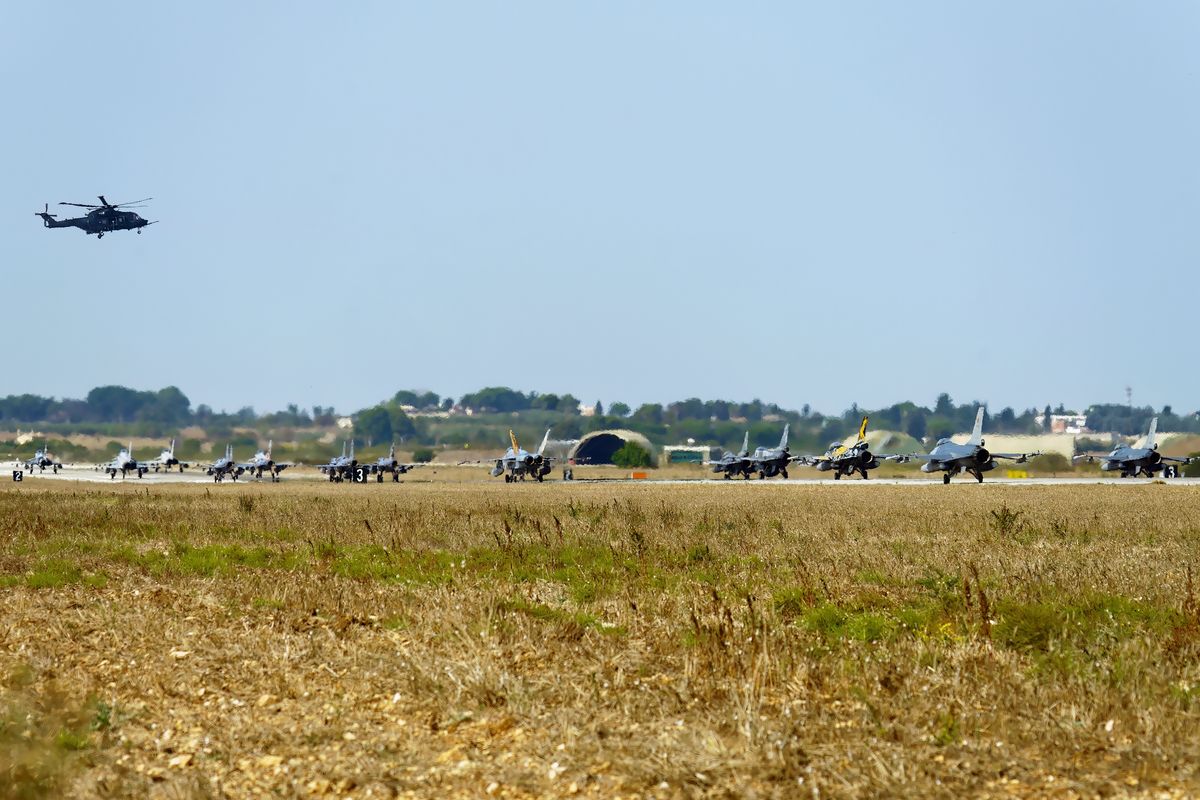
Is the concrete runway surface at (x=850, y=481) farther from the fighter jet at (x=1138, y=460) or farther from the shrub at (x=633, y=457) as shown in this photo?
the shrub at (x=633, y=457)

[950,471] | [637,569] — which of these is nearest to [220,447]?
[950,471]

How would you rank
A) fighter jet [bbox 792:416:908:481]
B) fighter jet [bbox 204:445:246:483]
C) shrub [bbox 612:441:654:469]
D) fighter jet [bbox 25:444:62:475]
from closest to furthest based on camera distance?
fighter jet [bbox 792:416:908:481] < fighter jet [bbox 204:445:246:483] < fighter jet [bbox 25:444:62:475] < shrub [bbox 612:441:654:469]

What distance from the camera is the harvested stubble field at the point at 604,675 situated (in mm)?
6910

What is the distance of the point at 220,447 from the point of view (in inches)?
3853

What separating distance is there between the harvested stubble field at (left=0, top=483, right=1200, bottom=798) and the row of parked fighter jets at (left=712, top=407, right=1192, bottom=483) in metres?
44.8

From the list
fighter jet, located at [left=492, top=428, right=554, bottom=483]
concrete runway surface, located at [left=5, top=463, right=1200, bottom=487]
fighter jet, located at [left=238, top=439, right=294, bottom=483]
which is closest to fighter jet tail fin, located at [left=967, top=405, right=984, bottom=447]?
concrete runway surface, located at [left=5, top=463, right=1200, bottom=487]

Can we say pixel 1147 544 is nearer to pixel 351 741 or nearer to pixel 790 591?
pixel 790 591

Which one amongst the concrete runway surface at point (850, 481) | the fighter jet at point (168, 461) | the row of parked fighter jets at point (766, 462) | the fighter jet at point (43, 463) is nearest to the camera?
the concrete runway surface at point (850, 481)

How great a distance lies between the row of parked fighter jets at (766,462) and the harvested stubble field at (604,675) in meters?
50.2

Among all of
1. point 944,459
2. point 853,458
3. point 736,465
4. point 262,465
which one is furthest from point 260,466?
point 944,459

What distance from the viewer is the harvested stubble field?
6.91 metres

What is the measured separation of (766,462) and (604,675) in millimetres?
77635

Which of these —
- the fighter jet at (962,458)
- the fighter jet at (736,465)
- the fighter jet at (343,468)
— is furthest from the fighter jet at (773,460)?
the fighter jet at (343,468)

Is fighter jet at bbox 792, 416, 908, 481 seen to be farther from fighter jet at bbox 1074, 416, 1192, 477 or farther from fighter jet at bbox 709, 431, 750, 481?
fighter jet at bbox 1074, 416, 1192, 477
